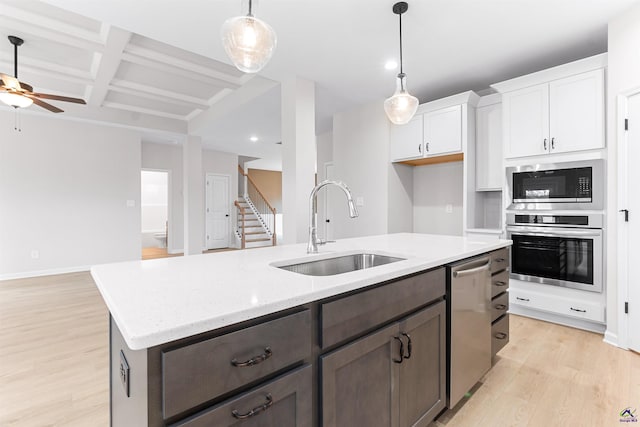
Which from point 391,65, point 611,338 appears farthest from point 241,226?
point 611,338

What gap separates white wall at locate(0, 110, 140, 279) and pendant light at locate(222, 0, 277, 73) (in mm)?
5396

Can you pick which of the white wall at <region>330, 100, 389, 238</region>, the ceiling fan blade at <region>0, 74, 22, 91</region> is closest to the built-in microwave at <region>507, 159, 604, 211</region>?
the white wall at <region>330, 100, 389, 238</region>

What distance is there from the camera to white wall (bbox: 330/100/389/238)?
429cm

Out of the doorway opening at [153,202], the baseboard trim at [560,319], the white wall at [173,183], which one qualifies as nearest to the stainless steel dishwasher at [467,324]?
the baseboard trim at [560,319]

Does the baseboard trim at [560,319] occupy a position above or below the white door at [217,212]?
below

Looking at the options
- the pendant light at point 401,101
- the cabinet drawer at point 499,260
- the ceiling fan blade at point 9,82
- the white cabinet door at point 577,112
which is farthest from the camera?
the ceiling fan blade at point 9,82

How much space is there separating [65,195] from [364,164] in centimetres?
512

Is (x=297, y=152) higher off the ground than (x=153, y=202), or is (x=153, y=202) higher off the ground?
(x=297, y=152)

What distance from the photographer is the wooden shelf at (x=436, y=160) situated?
150 inches

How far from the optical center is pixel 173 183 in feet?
24.4


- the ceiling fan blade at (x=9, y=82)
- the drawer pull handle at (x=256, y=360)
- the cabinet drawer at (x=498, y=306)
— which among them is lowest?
the cabinet drawer at (x=498, y=306)

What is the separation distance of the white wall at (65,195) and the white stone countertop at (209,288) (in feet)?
17.4

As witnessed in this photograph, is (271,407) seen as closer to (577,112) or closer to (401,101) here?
(401,101)

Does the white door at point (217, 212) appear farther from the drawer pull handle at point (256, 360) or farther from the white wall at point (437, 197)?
the drawer pull handle at point (256, 360)
